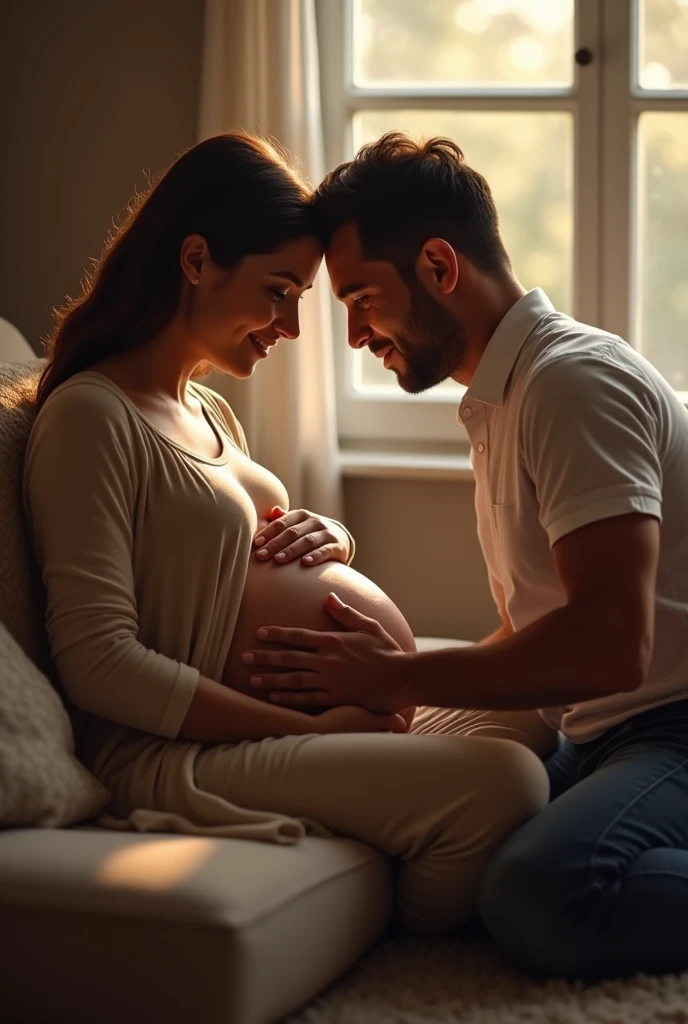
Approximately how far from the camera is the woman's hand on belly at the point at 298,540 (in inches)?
72.8

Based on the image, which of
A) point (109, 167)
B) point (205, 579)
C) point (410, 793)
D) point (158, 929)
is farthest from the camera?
point (109, 167)

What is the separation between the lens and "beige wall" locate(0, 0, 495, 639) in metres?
2.79

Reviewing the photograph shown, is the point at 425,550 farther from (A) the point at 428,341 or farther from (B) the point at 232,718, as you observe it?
(B) the point at 232,718

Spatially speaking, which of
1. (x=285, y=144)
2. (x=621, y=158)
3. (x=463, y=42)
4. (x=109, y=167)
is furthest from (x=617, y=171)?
(x=109, y=167)

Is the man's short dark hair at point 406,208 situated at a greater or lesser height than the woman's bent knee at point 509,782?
greater

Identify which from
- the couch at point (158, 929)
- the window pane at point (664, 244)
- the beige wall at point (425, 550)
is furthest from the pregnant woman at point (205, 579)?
the window pane at point (664, 244)

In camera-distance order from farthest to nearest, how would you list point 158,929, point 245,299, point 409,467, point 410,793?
1. point 409,467
2. point 245,299
3. point 410,793
4. point 158,929

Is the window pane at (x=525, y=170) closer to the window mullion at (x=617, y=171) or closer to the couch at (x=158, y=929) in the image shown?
the window mullion at (x=617, y=171)

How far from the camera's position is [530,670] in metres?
1.61

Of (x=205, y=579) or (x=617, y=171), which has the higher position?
(x=617, y=171)

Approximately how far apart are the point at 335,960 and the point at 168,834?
25 centimetres

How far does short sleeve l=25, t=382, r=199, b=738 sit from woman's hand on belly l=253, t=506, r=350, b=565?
0.25 metres

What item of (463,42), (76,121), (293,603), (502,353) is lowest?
(293,603)

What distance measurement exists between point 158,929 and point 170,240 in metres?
0.97
